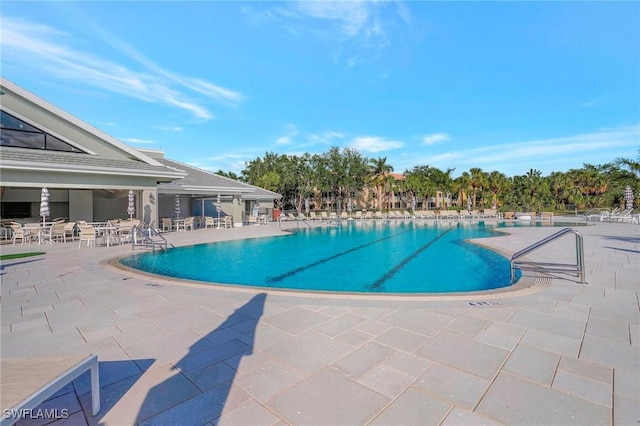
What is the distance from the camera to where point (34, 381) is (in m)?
1.67

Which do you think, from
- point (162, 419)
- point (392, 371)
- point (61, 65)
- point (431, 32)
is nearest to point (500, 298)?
point (392, 371)

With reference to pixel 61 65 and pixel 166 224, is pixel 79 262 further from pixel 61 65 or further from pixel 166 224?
pixel 166 224

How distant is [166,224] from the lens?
18.5 m

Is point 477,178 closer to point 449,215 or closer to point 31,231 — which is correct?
point 449,215

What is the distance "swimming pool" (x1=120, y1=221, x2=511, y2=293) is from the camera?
7.48m

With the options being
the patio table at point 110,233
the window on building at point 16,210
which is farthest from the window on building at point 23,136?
the window on building at point 16,210

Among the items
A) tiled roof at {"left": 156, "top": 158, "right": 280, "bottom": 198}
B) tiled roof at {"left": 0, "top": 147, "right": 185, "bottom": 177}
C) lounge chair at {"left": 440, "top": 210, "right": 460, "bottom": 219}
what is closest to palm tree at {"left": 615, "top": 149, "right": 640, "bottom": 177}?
lounge chair at {"left": 440, "top": 210, "right": 460, "bottom": 219}

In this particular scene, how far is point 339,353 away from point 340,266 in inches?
263

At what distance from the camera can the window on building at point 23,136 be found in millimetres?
13312

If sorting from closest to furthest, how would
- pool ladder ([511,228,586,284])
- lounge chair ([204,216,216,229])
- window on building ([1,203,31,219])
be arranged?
pool ladder ([511,228,586,284]), window on building ([1,203,31,219]), lounge chair ([204,216,216,229])

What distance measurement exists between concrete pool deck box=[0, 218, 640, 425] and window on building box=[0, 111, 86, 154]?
1214 cm

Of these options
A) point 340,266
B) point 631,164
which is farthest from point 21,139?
point 631,164

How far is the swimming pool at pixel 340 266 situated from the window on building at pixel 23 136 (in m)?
8.66

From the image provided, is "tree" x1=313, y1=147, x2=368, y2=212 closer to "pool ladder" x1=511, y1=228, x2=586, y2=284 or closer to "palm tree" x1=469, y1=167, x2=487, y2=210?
"palm tree" x1=469, y1=167, x2=487, y2=210
